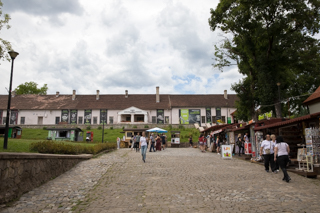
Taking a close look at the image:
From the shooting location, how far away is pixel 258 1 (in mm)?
20953

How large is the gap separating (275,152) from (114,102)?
55.5 m

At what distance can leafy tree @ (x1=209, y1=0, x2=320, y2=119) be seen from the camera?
21.2m

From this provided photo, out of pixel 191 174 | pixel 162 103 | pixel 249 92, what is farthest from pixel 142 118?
pixel 191 174

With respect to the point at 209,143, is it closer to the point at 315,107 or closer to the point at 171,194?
the point at 315,107

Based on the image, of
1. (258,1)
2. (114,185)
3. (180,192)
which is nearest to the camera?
(180,192)

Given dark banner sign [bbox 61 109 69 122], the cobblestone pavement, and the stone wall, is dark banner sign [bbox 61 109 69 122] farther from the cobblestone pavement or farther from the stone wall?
the stone wall

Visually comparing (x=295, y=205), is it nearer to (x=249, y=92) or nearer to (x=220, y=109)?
(x=249, y=92)

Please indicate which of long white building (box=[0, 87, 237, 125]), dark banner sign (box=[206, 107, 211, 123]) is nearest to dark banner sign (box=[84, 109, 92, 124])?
long white building (box=[0, 87, 237, 125])

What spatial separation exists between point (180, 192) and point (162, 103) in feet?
181

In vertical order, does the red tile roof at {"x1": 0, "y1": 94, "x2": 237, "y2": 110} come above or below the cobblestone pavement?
above

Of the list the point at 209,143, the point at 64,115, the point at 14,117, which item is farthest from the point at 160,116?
the point at 14,117

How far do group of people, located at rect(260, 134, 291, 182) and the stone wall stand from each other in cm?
818

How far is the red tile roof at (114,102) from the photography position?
199 ft

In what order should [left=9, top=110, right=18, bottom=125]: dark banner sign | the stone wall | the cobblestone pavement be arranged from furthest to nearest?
[left=9, top=110, right=18, bottom=125]: dark banner sign → the stone wall → the cobblestone pavement
